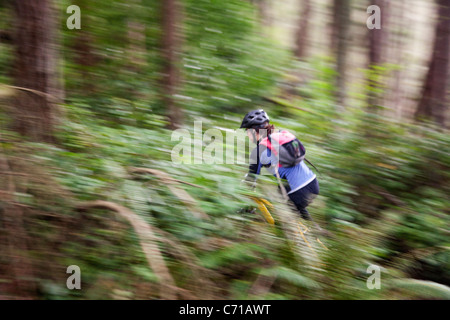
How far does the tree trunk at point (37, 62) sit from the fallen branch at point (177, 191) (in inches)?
48.7

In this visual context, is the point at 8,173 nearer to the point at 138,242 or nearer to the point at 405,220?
the point at 138,242

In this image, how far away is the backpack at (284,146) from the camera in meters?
4.73

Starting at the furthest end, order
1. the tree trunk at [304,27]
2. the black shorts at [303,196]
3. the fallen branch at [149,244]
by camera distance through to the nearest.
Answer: the tree trunk at [304,27] < the black shorts at [303,196] < the fallen branch at [149,244]

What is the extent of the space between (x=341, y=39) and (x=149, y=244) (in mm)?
6689

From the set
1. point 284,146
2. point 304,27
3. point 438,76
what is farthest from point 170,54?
point 304,27

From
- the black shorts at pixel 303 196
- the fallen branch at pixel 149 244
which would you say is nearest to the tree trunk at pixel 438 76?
the black shorts at pixel 303 196

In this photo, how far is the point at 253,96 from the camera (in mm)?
10031

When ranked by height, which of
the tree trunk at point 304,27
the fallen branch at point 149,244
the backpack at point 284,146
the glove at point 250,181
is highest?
the tree trunk at point 304,27

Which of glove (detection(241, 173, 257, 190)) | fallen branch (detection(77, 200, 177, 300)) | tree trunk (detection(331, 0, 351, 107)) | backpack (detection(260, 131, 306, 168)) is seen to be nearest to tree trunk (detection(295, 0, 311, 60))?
tree trunk (detection(331, 0, 351, 107))

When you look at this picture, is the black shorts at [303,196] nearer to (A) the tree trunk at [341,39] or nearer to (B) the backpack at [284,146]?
(B) the backpack at [284,146]

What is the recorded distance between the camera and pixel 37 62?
4.91 m

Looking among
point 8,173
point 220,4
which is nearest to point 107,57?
point 220,4

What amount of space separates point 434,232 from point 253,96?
560 cm

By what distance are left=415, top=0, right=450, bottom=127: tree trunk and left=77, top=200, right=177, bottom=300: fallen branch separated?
660cm
